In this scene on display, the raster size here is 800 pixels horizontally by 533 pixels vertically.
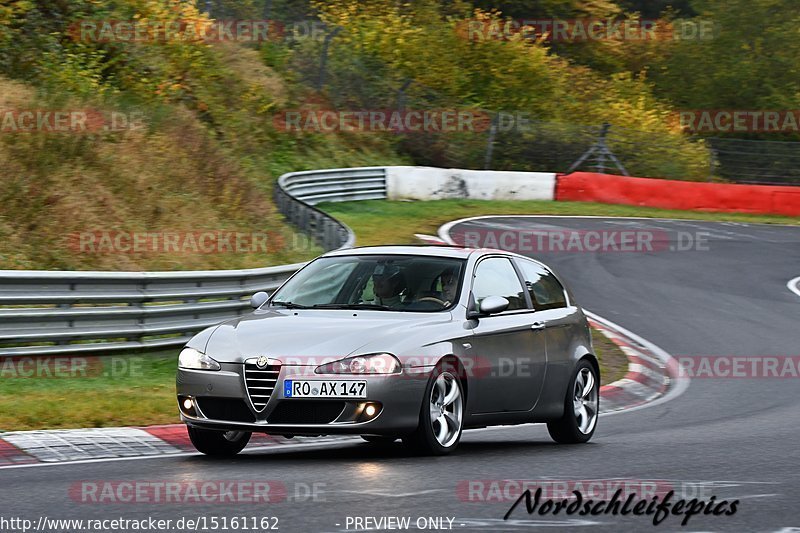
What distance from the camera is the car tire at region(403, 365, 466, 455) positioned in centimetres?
897

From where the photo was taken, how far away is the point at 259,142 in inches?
1478

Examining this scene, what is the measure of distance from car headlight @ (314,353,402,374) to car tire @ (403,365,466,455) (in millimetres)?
337

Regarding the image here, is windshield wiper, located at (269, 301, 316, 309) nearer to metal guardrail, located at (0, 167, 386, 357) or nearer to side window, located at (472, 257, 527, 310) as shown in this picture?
side window, located at (472, 257, 527, 310)

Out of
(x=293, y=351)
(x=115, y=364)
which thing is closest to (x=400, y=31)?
(x=115, y=364)

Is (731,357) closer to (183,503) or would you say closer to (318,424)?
(318,424)

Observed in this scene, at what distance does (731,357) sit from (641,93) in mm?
38515

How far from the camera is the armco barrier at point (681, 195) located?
125 feet

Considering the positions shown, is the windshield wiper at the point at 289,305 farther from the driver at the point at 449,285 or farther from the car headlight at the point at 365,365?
the car headlight at the point at 365,365

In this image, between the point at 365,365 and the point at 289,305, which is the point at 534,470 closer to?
the point at 365,365

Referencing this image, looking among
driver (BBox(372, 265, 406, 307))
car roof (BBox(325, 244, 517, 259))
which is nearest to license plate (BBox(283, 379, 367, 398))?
driver (BBox(372, 265, 406, 307))

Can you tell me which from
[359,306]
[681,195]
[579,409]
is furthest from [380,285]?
[681,195]

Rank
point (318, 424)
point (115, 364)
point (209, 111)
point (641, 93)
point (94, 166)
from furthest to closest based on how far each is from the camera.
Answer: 1. point (641, 93)
2. point (209, 111)
3. point (94, 166)
4. point (115, 364)
5. point (318, 424)

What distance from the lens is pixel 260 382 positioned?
873 centimetres

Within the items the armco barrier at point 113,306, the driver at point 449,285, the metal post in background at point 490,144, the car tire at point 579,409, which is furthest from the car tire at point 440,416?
the metal post in background at point 490,144
